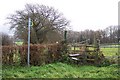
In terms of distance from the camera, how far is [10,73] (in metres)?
6.82

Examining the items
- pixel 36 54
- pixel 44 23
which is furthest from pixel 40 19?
pixel 36 54

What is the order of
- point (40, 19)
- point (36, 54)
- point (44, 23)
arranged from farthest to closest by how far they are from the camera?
point (44, 23), point (40, 19), point (36, 54)

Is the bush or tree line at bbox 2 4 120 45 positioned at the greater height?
tree line at bbox 2 4 120 45

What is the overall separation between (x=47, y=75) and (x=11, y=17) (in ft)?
56.6

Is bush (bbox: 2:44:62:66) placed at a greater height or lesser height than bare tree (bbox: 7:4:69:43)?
lesser

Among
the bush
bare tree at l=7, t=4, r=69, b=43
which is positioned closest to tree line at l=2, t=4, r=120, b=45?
bare tree at l=7, t=4, r=69, b=43

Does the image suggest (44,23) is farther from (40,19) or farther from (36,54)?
(36,54)

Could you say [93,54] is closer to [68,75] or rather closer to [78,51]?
[78,51]

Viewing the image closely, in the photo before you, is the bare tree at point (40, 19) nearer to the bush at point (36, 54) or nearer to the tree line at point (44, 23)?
the tree line at point (44, 23)

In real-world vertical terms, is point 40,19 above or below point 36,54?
above

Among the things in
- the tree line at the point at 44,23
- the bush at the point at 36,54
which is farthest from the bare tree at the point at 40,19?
the bush at the point at 36,54

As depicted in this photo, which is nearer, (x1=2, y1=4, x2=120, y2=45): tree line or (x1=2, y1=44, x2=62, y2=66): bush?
(x1=2, y1=44, x2=62, y2=66): bush

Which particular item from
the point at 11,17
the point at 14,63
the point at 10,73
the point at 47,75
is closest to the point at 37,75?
the point at 47,75

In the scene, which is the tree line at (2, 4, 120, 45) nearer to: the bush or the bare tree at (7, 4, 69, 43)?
the bare tree at (7, 4, 69, 43)
